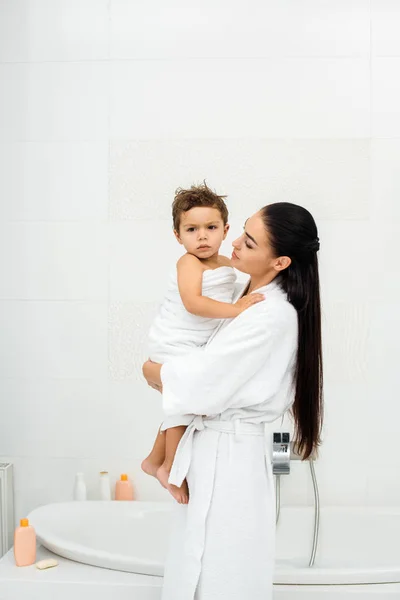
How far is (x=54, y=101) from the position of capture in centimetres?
296

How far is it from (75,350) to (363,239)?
4.06 ft

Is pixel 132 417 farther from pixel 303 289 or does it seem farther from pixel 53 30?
pixel 53 30

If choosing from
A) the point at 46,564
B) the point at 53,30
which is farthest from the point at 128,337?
the point at 53,30

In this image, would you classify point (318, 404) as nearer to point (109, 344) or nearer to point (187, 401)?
point (187, 401)

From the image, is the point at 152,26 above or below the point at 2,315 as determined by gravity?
above

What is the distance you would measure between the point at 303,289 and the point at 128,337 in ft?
4.39

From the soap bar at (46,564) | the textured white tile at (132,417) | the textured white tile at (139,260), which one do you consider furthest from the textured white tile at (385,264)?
the soap bar at (46,564)

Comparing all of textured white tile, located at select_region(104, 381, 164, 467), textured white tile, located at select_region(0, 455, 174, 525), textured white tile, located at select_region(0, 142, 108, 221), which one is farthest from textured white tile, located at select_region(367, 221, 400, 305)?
textured white tile, located at select_region(0, 455, 174, 525)

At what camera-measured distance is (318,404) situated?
1862mm

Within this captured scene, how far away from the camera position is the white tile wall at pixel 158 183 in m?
2.91

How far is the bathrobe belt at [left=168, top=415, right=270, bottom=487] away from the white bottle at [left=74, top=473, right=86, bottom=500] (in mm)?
1212

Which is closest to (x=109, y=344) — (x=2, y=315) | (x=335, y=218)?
(x=2, y=315)

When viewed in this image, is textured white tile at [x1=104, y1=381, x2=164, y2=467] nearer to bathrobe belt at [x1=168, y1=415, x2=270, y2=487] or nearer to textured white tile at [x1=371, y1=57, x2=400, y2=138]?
bathrobe belt at [x1=168, y1=415, x2=270, y2=487]

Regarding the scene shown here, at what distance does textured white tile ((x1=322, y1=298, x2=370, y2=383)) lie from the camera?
293 cm
